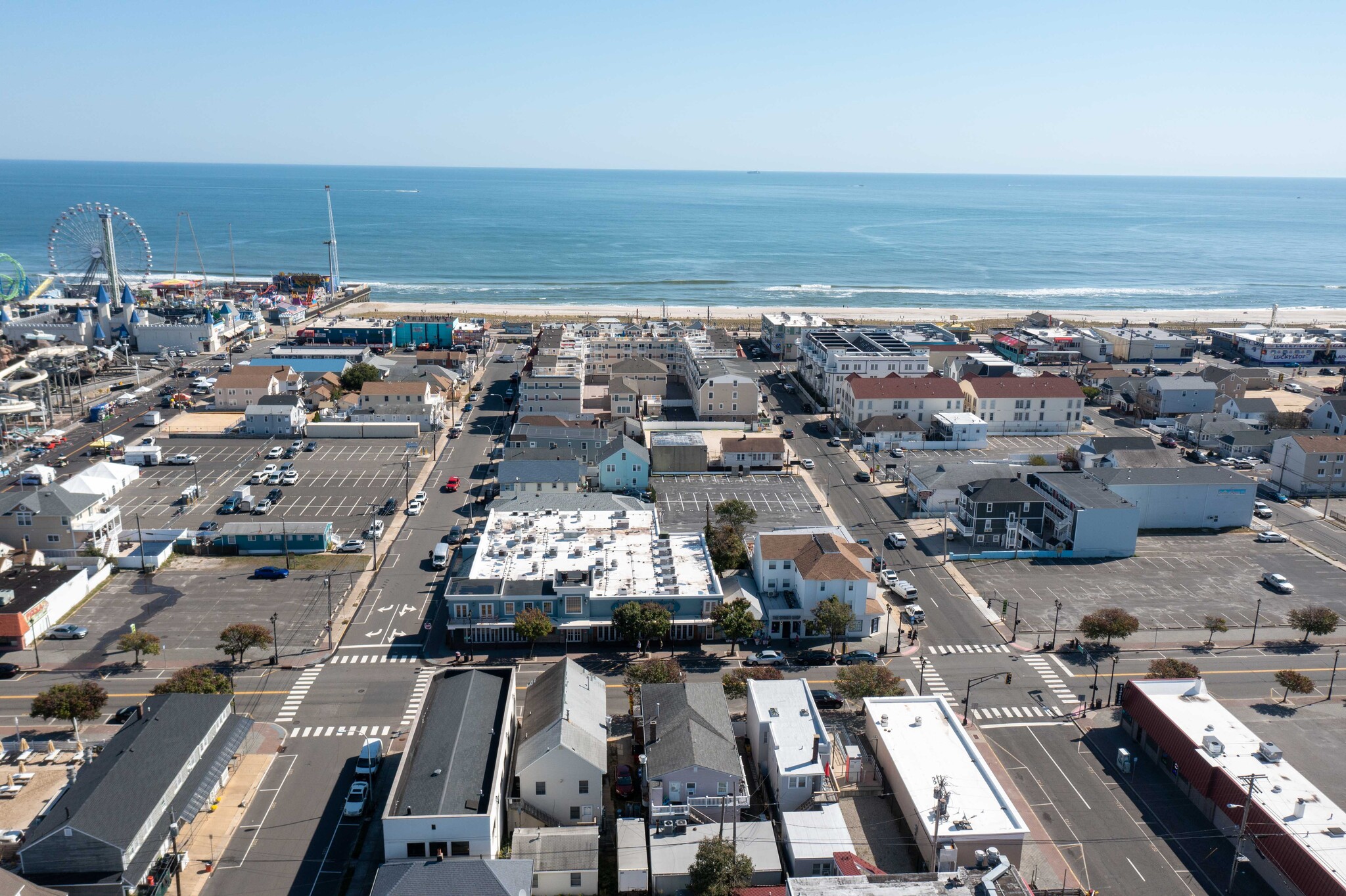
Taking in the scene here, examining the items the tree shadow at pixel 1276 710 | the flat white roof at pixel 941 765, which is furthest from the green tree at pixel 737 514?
the tree shadow at pixel 1276 710

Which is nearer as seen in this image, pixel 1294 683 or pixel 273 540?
pixel 1294 683

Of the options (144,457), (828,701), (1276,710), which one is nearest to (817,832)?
(828,701)

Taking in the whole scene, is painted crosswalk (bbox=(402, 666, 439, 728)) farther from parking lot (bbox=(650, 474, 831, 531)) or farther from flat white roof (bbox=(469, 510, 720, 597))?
parking lot (bbox=(650, 474, 831, 531))

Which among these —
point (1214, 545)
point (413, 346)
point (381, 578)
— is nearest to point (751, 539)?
point (381, 578)

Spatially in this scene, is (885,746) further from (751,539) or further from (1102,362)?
(1102,362)

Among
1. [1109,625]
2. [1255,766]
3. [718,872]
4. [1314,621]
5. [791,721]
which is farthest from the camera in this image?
[1314,621]

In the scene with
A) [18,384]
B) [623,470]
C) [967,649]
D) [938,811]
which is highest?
[18,384]

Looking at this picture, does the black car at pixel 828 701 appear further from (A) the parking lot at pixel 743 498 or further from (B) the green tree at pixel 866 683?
(A) the parking lot at pixel 743 498

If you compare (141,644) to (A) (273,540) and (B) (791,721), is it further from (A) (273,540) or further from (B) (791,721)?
(B) (791,721)

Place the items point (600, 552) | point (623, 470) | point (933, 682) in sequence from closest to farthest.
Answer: point (933, 682), point (600, 552), point (623, 470)
